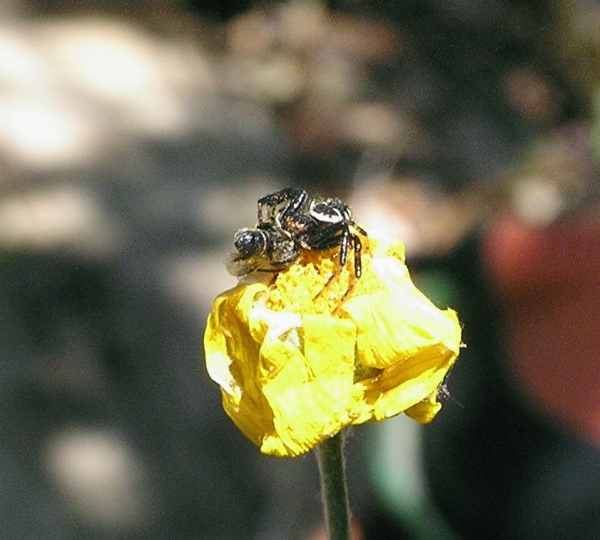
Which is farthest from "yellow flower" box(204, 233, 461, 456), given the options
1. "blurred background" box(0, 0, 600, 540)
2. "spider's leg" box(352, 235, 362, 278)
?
"blurred background" box(0, 0, 600, 540)

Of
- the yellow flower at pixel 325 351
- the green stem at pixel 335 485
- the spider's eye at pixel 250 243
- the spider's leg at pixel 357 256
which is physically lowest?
the green stem at pixel 335 485

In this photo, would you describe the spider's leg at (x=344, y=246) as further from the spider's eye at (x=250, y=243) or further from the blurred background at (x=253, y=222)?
the blurred background at (x=253, y=222)

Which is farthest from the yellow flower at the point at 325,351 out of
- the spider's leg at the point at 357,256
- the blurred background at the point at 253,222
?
the blurred background at the point at 253,222

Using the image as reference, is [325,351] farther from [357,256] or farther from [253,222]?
[253,222]

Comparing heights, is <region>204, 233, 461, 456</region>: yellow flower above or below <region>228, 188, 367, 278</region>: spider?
below

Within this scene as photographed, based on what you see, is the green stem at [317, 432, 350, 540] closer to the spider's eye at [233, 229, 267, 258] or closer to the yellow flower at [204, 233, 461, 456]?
the yellow flower at [204, 233, 461, 456]

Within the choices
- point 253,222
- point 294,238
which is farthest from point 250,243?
point 253,222
